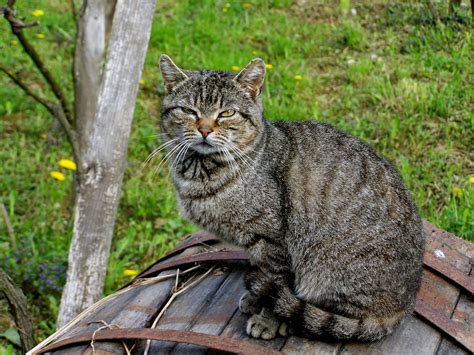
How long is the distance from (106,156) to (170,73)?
876 millimetres

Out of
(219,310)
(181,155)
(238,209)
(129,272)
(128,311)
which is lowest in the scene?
(129,272)

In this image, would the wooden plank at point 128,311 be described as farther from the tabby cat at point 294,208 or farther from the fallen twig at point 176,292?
the tabby cat at point 294,208

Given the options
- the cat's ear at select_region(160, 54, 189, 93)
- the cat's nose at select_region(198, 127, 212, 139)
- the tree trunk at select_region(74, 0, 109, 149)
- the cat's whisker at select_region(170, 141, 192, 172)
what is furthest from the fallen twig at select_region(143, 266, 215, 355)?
the tree trunk at select_region(74, 0, 109, 149)

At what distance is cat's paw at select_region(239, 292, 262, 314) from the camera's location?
106 inches

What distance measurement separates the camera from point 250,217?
109 inches

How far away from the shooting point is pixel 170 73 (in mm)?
3072

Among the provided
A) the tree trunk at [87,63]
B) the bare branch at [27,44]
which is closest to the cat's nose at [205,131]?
the bare branch at [27,44]

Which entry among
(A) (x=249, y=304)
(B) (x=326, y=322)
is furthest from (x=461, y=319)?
(A) (x=249, y=304)

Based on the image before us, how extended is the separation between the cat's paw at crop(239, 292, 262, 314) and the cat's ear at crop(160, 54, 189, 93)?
1.05 m

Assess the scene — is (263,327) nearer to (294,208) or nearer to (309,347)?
(309,347)

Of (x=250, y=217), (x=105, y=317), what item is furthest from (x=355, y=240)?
(x=105, y=317)

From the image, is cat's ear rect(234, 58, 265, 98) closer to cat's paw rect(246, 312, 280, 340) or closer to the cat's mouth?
the cat's mouth

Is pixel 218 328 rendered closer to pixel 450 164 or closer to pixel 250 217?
pixel 250 217

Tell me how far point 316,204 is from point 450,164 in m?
2.65
